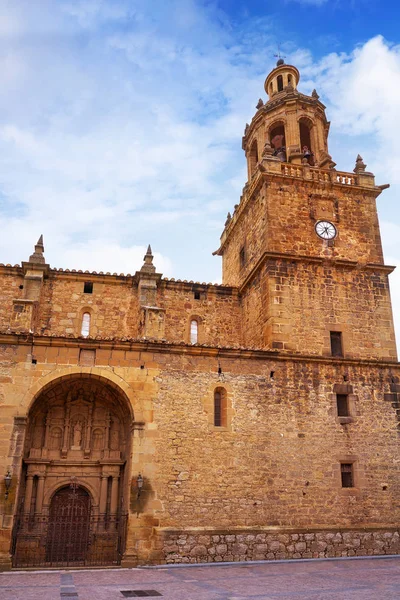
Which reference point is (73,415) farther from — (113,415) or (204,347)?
(204,347)

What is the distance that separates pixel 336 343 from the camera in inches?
733

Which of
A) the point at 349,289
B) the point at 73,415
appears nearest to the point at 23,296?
the point at 73,415

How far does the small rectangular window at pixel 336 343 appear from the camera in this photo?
1847 centimetres

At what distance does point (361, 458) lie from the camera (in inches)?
652

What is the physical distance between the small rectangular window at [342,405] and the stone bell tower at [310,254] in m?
1.59

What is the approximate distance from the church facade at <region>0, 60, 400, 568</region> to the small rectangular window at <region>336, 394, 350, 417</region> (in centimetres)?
8

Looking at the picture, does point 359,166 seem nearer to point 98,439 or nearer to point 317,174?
point 317,174

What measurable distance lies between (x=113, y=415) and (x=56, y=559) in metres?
4.51

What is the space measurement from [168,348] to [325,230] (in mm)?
8309

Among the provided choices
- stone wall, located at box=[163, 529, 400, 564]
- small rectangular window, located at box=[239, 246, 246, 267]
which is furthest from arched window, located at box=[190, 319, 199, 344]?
stone wall, located at box=[163, 529, 400, 564]

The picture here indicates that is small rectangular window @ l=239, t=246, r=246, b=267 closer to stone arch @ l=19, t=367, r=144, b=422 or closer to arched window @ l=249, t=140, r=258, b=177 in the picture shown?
arched window @ l=249, t=140, r=258, b=177

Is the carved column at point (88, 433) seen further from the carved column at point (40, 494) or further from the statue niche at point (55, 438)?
the carved column at point (40, 494)

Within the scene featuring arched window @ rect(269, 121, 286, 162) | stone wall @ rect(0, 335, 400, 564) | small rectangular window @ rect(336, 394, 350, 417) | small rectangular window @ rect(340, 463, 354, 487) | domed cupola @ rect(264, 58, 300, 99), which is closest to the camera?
stone wall @ rect(0, 335, 400, 564)

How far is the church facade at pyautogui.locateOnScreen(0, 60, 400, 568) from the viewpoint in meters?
14.9
